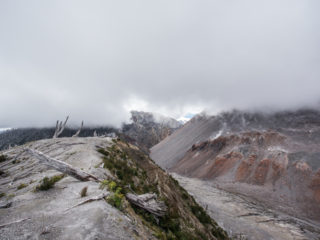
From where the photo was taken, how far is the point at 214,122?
11106 centimetres

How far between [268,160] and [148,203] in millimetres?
65952

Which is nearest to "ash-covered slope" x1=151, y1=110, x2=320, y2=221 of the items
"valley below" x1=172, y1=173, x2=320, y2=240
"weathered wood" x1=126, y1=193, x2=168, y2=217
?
"valley below" x1=172, y1=173, x2=320, y2=240

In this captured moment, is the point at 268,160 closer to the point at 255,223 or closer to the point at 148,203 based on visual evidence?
the point at 255,223

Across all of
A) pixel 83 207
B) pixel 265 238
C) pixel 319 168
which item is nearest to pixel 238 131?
pixel 319 168

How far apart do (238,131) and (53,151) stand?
84.1 metres

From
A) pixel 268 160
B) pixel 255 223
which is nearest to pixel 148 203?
pixel 255 223

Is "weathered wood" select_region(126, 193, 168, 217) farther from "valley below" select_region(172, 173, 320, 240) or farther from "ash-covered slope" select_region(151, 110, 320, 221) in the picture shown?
"ash-covered slope" select_region(151, 110, 320, 221)

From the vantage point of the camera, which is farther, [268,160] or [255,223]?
[268,160]

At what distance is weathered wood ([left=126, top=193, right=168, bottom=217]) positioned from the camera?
22.5 feet

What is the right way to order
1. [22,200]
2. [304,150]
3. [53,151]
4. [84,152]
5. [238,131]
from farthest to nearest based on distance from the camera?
[238,131] < [304,150] < [53,151] < [84,152] < [22,200]

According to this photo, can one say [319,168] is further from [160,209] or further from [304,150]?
[160,209]

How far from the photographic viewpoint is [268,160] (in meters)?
57.6

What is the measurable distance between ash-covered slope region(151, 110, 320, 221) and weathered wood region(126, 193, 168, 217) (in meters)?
47.4

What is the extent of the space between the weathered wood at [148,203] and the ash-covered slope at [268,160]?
47400 millimetres
